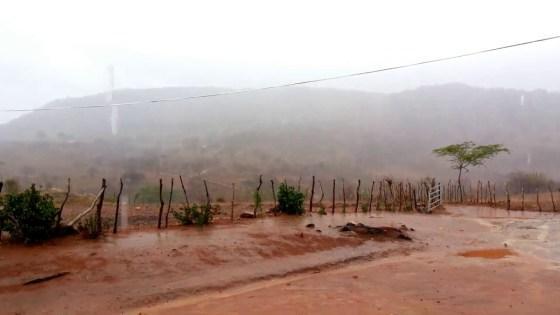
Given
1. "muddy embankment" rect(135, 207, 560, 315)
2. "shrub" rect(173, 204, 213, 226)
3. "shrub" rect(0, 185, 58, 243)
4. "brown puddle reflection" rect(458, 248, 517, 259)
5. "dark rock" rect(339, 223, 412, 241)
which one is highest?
"shrub" rect(0, 185, 58, 243)

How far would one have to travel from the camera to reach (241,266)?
10320mm

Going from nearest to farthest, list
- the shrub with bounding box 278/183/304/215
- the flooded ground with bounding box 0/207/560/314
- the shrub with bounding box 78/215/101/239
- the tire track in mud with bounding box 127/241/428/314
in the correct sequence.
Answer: the flooded ground with bounding box 0/207/560/314 → the tire track in mud with bounding box 127/241/428/314 → the shrub with bounding box 78/215/101/239 → the shrub with bounding box 278/183/304/215

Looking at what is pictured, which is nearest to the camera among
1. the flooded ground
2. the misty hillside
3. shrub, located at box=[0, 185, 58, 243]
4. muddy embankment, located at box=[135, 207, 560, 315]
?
muddy embankment, located at box=[135, 207, 560, 315]

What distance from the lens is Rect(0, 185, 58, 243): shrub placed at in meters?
10.3

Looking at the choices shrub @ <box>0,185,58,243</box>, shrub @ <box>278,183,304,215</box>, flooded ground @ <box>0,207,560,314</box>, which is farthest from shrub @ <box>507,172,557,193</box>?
shrub @ <box>0,185,58,243</box>

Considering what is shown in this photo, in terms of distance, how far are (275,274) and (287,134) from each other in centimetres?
5531

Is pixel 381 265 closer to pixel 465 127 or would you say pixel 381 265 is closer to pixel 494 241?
pixel 494 241

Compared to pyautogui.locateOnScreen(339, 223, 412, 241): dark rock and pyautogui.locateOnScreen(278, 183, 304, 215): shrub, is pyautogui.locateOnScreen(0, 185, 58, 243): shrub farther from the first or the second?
pyautogui.locateOnScreen(278, 183, 304, 215): shrub

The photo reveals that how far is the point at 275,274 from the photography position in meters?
9.97

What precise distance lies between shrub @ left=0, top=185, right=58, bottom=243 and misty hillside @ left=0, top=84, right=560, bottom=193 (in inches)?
1105

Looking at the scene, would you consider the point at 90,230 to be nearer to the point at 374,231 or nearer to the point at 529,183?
the point at 374,231

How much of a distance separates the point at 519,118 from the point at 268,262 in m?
72.1

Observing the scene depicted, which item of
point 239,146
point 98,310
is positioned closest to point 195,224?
point 98,310

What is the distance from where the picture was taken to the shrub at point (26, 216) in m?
10.3
